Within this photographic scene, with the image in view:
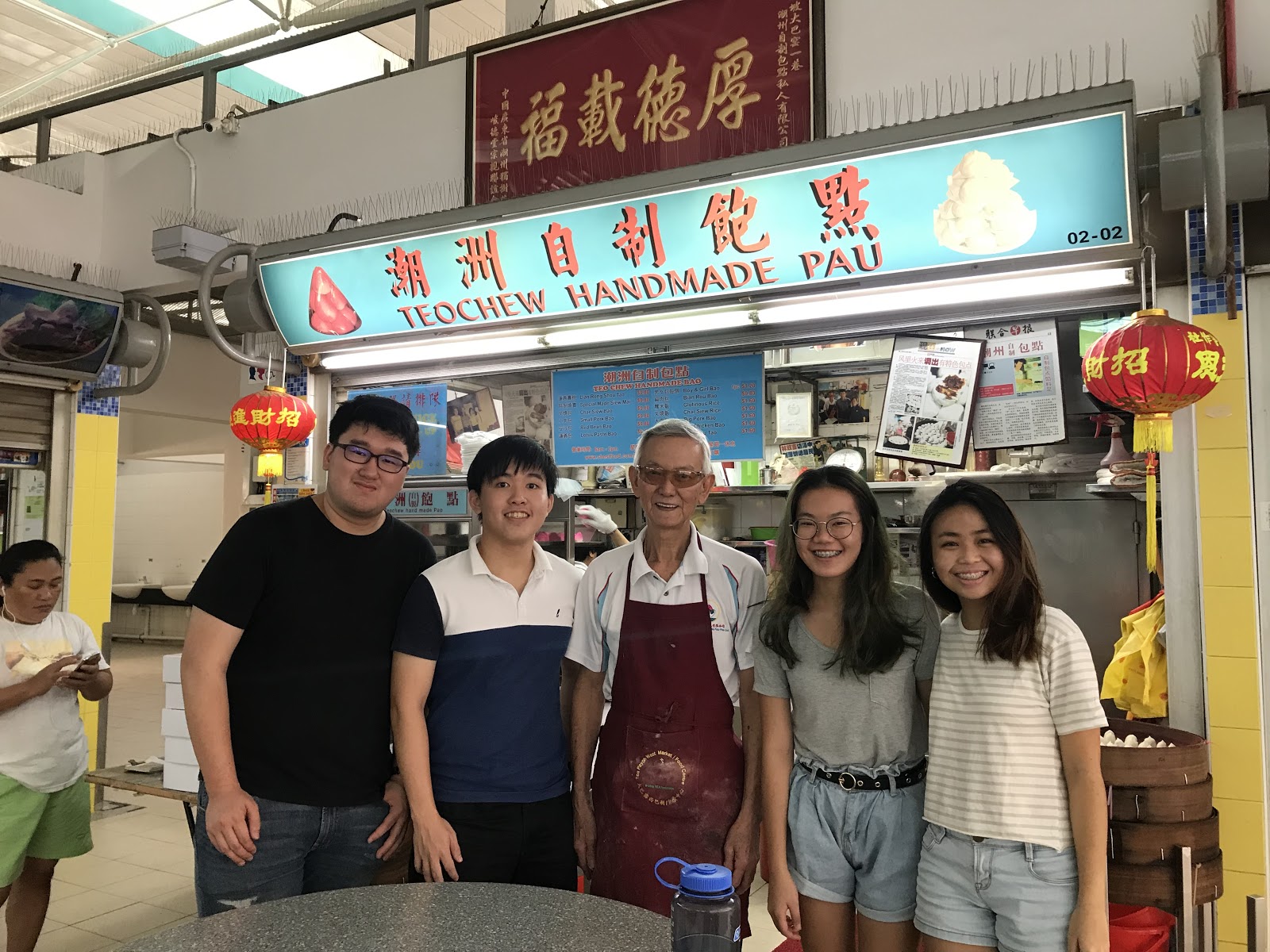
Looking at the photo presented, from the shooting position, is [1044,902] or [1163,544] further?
[1163,544]

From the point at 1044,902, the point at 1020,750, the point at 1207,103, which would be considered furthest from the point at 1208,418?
the point at 1044,902

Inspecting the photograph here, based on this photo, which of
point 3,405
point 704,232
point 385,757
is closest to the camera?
point 385,757

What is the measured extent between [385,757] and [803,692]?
1136 millimetres

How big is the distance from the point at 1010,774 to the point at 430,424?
3.96 metres

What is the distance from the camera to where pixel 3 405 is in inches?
216

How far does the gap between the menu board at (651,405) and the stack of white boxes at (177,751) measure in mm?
2122

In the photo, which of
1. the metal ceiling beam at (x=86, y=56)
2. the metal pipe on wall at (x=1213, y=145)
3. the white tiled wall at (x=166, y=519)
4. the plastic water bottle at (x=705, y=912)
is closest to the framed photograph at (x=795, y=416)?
the metal pipe on wall at (x=1213, y=145)

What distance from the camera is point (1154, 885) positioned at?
2689 millimetres

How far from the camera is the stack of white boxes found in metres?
3.90

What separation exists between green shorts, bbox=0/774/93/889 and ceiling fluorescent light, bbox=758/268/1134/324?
349 cm

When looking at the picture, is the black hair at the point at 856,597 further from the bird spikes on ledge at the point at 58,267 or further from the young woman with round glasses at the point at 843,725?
the bird spikes on ledge at the point at 58,267

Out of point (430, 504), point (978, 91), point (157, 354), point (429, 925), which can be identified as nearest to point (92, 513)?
point (157, 354)

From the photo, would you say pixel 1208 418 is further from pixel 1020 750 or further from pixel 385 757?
pixel 385 757

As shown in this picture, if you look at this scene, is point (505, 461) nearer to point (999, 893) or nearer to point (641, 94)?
point (999, 893)
